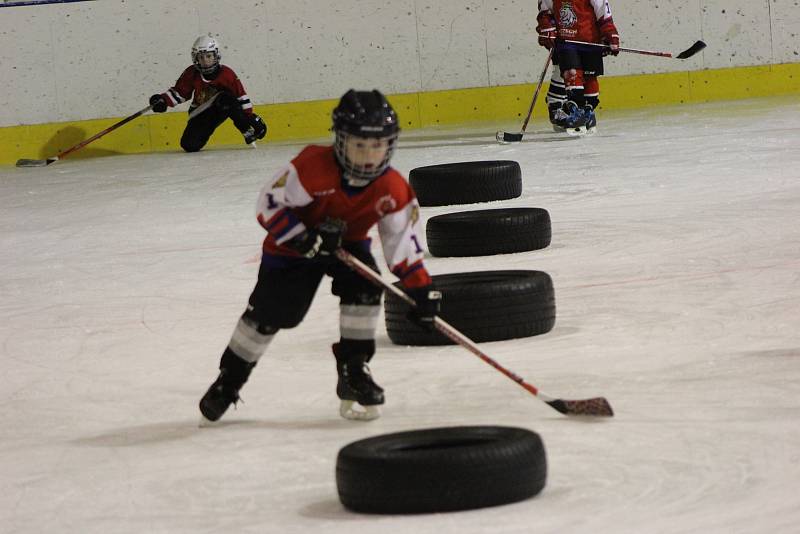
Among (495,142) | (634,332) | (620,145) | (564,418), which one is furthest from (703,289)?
(495,142)

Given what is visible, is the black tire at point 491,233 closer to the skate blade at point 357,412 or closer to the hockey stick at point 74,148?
the skate blade at point 357,412

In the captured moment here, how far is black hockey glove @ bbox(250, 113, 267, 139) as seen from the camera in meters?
12.0

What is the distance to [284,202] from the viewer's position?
129 inches

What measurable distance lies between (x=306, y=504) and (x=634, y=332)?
176 centimetres

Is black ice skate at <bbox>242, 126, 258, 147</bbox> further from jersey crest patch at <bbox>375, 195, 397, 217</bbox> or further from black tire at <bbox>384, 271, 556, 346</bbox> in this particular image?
jersey crest patch at <bbox>375, 195, 397, 217</bbox>

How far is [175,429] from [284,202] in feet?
2.21

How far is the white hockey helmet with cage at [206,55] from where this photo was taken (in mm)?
11547

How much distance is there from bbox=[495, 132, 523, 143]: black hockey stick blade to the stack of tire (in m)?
2.94

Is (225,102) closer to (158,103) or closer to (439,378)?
(158,103)

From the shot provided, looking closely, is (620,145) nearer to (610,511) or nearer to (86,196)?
(86,196)

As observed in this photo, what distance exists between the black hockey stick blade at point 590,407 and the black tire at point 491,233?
272 cm

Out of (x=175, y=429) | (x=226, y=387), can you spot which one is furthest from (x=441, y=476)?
(x=175, y=429)

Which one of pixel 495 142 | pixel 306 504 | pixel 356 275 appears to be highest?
pixel 356 275

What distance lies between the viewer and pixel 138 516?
9.41 ft
